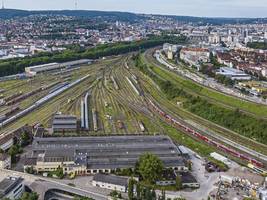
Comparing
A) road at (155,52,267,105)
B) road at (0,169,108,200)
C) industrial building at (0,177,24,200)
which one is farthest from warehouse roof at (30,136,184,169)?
road at (155,52,267,105)

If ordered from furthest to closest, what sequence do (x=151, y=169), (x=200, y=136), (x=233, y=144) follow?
(x=200, y=136) < (x=233, y=144) < (x=151, y=169)

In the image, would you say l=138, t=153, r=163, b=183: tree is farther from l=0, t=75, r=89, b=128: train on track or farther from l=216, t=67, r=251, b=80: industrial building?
l=216, t=67, r=251, b=80: industrial building

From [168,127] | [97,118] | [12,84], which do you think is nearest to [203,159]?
[168,127]

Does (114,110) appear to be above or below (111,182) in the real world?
below

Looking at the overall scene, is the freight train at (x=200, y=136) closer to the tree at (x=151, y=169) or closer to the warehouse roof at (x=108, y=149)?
the warehouse roof at (x=108, y=149)

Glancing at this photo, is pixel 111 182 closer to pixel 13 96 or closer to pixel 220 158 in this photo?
pixel 220 158

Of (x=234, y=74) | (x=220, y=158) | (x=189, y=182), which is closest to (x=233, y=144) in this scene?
(x=220, y=158)

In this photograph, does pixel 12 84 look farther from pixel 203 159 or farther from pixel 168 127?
pixel 203 159
